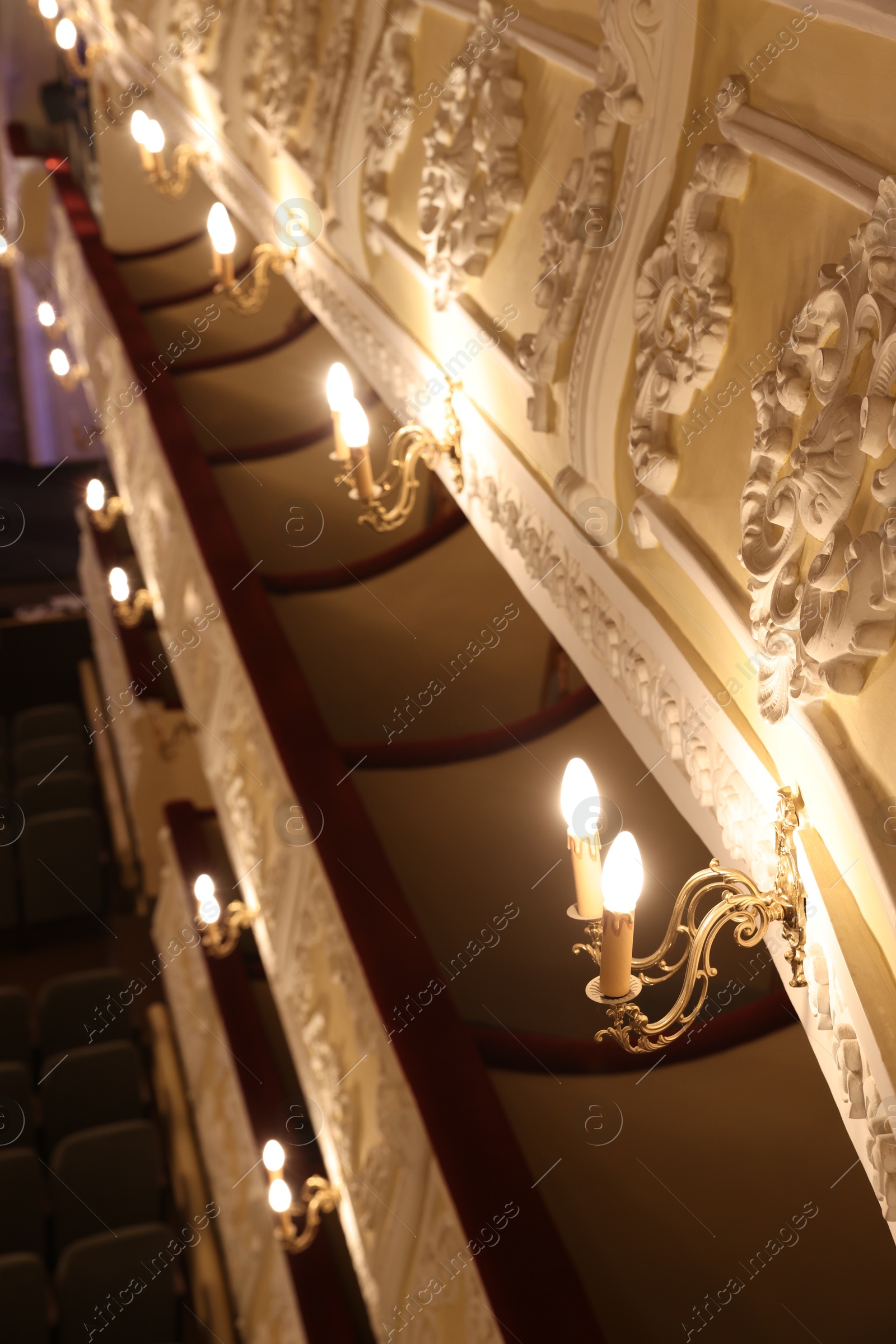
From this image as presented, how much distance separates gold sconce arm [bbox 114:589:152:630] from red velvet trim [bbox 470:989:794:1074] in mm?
3675

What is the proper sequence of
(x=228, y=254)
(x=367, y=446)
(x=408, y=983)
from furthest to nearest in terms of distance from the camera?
(x=228, y=254) < (x=408, y=983) < (x=367, y=446)

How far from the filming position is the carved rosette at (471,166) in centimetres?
202

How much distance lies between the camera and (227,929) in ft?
15.2

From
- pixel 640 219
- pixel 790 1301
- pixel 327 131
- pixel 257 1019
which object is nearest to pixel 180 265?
pixel 327 131

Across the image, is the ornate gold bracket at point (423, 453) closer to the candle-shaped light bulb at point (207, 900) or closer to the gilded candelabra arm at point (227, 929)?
the gilded candelabra arm at point (227, 929)

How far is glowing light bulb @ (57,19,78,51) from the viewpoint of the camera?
281 inches

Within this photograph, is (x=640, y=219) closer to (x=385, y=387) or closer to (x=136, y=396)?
(x=385, y=387)

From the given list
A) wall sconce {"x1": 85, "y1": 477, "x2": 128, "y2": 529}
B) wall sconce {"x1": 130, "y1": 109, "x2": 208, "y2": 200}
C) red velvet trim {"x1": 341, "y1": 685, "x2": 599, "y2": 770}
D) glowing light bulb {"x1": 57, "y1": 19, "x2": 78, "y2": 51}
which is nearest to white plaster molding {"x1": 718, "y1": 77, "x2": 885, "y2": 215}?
red velvet trim {"x1": 341, "y1": 685, "x2": 599, "y2": 770}

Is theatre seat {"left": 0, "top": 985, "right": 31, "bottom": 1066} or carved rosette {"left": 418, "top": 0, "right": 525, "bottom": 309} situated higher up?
theatre seat {"left": 0, "top": 985, "right": 31, "bottom": 1066}

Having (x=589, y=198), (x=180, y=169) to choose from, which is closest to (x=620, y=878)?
(x=589, y=198)

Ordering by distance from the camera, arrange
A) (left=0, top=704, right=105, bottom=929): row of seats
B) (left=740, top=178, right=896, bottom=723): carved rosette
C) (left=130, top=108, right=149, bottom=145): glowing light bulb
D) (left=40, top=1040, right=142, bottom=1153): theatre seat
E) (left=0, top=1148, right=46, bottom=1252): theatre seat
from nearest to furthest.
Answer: (left=740, top=178, right=896, bottom=723): carved rosette < (left=130, top=108, right=149, bottom=145): glowing light bulb < (left=0, top=1148, right=46, bottom=1252): theatre seat < (left=40, top=1040, right=142, bottom=1153): theatre seat < (left=0, top=704, right=105, bottom=929): row of seats

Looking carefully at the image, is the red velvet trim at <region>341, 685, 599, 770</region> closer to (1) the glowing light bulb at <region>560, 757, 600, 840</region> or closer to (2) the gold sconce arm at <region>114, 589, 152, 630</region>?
(1) the glowing light bulb at <region>560, 757, 600, 840</region>

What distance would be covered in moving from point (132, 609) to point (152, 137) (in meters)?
3.15

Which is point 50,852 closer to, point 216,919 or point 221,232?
point 216,919
